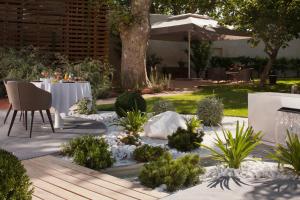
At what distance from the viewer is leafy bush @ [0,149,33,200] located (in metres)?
2.87

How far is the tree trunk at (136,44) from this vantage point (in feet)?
45.6

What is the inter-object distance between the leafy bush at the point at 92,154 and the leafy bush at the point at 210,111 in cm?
311

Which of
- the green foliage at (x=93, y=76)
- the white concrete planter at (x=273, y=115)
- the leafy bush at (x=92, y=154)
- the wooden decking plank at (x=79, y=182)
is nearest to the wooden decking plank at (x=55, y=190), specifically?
the wooden decking plank at (x=79, y=182)

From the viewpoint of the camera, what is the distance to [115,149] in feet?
18.0

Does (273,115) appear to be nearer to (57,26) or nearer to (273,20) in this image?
(273,20)

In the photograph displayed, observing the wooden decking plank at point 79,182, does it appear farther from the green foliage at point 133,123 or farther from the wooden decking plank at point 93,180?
the green foliage at point 133,123

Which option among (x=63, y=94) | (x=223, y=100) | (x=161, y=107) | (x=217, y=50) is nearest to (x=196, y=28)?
(x=223, y=100)

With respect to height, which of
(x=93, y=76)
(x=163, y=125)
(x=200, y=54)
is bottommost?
(x=163, y=125)

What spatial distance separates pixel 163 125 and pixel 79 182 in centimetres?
271

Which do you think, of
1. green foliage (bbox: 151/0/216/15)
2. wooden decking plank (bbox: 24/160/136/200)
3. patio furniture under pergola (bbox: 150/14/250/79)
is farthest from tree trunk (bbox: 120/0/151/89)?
green foliage (bbox: 151/0/216/15)

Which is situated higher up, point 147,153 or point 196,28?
point 196,28

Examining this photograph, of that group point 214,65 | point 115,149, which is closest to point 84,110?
point 115,149

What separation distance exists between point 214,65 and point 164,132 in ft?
50.6

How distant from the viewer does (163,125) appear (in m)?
6.73
